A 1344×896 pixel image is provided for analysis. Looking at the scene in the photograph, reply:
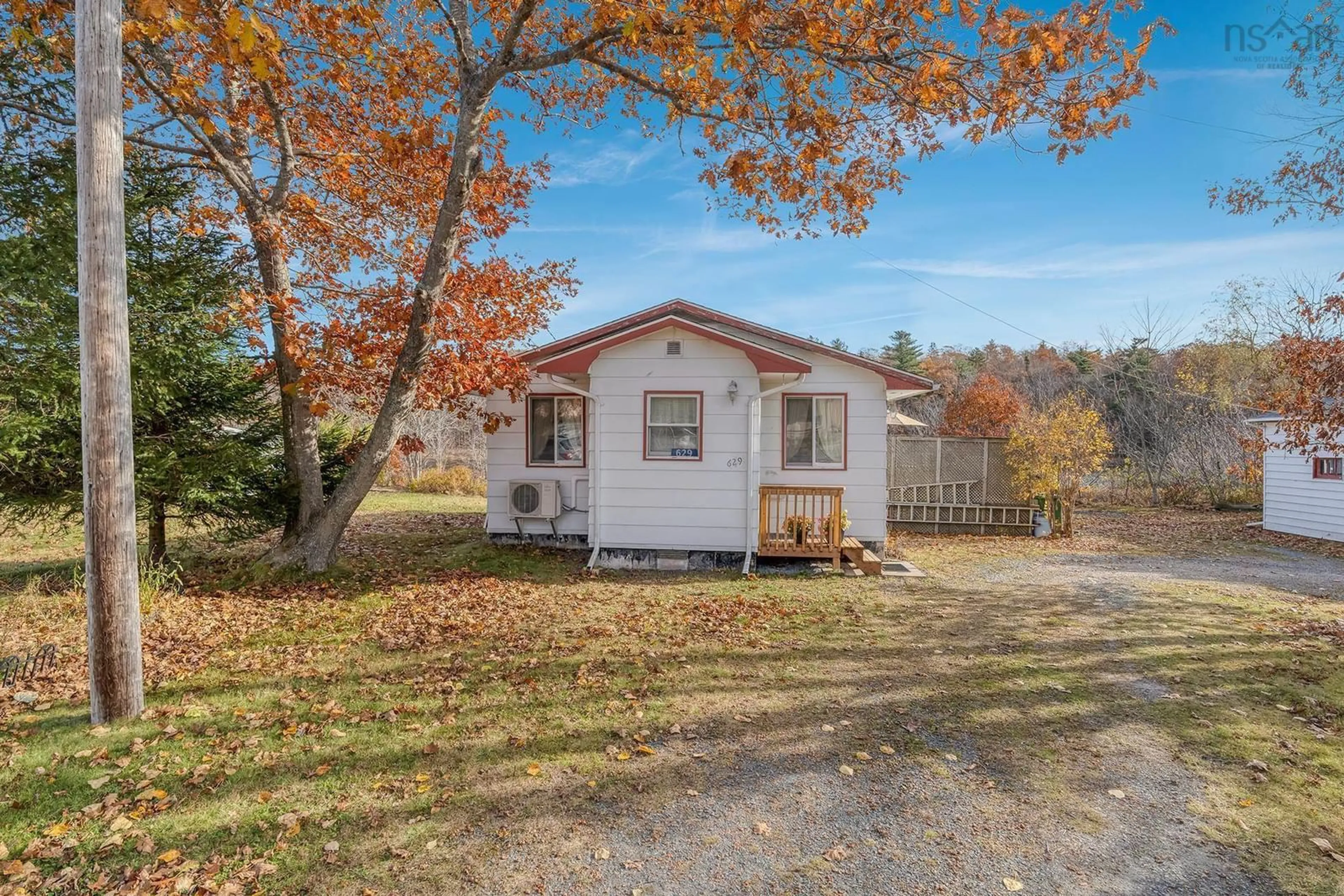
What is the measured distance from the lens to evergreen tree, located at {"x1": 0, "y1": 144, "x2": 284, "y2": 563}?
6.18m

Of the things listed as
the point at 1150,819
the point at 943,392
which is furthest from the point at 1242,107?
the point at 943,392

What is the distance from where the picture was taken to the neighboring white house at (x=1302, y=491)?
12133mm

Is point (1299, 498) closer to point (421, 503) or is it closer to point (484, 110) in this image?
point (484, 110)

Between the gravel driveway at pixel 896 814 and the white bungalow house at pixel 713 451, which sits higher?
the white bungalow house at pixel 713 451

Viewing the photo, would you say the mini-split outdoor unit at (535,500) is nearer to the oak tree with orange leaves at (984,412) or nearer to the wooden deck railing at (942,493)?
the wooden deck railing at (942,493)

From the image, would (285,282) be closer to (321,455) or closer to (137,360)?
(137,360)

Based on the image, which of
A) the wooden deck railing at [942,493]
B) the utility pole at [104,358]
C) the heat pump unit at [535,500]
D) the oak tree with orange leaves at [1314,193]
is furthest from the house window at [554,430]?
the oak tree with orange leaves at [1314,193]

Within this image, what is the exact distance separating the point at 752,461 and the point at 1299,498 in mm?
13177

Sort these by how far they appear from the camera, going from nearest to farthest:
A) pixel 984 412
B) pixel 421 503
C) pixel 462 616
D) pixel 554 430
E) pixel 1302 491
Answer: pixel 462 616 < pixel 554 430 < pixel 1302 491 < pixel 421 503 < pixel 984 412

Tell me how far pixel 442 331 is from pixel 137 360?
3.29 meters

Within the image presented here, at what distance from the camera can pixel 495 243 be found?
32.2 feet

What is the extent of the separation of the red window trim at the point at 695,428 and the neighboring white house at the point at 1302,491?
38.2 ft

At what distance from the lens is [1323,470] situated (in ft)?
40.7

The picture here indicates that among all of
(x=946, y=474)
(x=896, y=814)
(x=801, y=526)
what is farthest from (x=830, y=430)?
(x=896, y=814)
